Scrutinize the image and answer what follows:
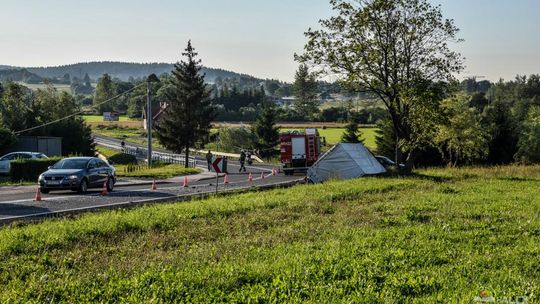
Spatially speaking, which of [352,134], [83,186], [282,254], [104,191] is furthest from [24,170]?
[352,134]

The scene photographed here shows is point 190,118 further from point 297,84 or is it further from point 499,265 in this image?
point 297,84

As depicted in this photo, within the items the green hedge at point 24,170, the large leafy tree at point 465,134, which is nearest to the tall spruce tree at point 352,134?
the large leafy tree at point 465,134

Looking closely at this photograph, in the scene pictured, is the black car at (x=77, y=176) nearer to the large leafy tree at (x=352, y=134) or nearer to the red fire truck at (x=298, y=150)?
the red fire truck at (x=298, y=150)

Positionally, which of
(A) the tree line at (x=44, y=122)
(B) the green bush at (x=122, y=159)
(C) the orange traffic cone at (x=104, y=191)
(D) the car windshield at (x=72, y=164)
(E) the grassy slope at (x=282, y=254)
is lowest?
(B) the green bush at (x=122, y=159)

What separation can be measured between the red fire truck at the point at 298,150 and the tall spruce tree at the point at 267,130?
3529 cm

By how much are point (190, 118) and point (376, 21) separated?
29084mm

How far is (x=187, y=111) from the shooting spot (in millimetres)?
56094

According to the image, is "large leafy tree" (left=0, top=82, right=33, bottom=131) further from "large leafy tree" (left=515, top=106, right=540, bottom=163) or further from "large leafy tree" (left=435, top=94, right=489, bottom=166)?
"large leafy tree" (left=515, top=106, right=540, bottom=163)

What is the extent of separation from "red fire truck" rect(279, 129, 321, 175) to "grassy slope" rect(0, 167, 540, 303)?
25941 mm

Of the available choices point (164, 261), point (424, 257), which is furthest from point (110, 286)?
point (424, 257)

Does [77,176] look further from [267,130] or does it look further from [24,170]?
[267,130]

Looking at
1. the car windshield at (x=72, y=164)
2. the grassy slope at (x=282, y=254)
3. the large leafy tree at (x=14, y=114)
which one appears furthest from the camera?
Answer: the large leafy tree at (x=14, y=114)

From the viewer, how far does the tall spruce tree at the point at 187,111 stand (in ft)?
183

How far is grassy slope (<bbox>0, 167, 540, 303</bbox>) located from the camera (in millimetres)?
6828
